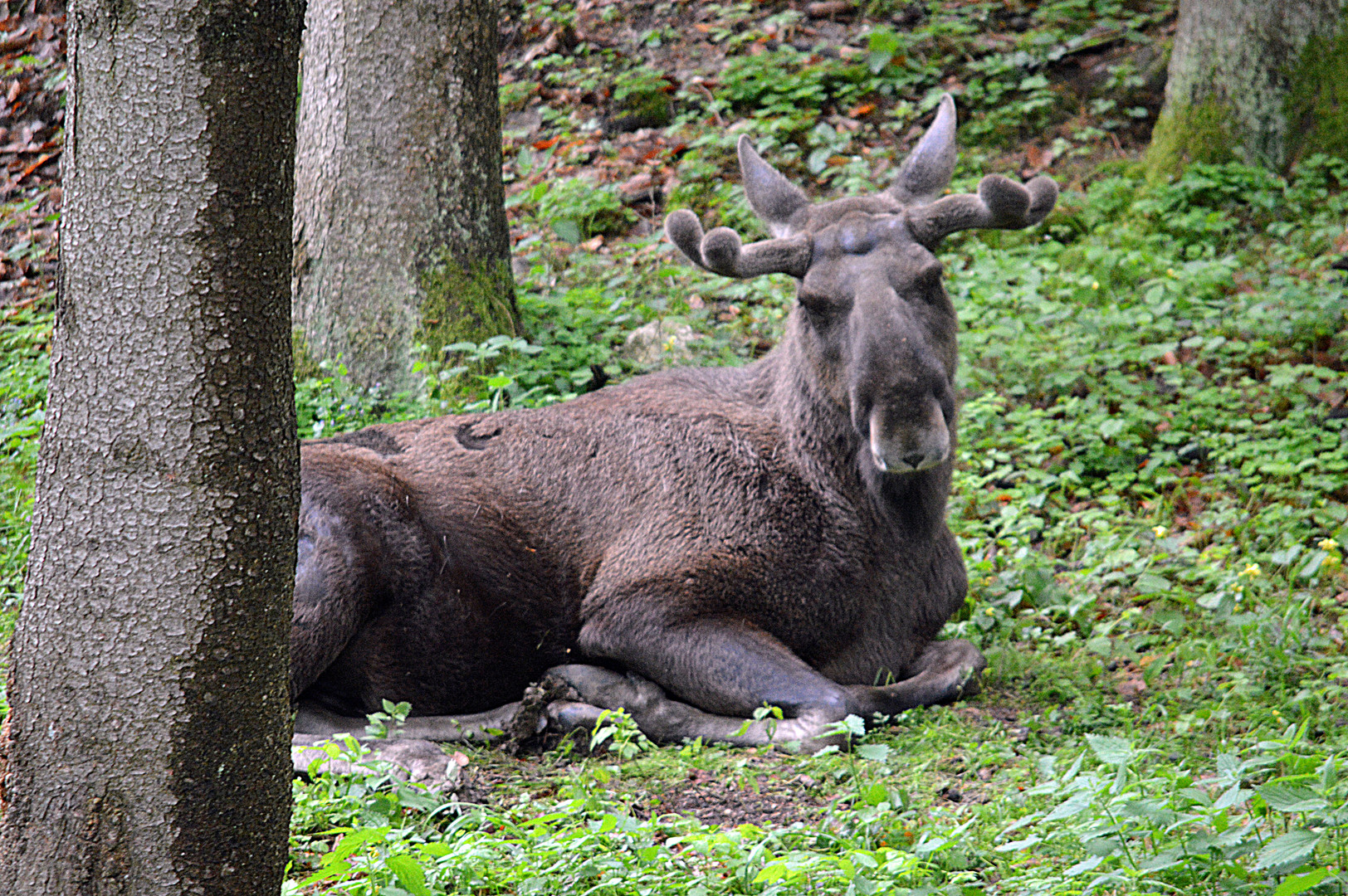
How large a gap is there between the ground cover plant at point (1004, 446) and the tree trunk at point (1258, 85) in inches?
11.9

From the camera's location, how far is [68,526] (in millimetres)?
2762

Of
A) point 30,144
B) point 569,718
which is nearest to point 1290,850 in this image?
point 569,718

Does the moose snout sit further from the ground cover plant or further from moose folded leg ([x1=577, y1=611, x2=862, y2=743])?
the ground cover plant

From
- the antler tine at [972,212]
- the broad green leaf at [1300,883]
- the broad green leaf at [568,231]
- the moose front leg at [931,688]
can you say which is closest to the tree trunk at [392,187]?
the broad green leaf at [568,231]

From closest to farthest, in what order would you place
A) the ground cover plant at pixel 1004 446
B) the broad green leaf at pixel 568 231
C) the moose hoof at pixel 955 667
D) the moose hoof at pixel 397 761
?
the ground cover plant at pixel 1004 446 < the moose hoof at pixel 397 761 < the moose hoof at pixel 955 667 < the broad green leaf at pixel 568 231

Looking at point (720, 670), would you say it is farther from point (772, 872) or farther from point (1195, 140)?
point (1195, 140)

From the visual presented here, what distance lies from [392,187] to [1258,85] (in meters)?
6.44

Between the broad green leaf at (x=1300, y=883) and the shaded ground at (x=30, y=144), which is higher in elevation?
the shaded ground at (x=30, y=144)

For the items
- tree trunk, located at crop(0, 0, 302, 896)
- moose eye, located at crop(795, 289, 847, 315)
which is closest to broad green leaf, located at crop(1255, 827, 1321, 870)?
tree trunk, located at crop(0, 0, 302, 896)

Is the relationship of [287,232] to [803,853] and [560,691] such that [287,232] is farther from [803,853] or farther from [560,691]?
[560,691]

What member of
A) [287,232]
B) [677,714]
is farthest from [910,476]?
[287,232]

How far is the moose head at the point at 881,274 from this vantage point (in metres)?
5.04

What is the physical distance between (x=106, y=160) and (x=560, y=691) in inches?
118

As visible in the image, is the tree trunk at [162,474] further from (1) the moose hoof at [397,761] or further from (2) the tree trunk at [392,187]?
(2) the tree trunk at [392,187]
